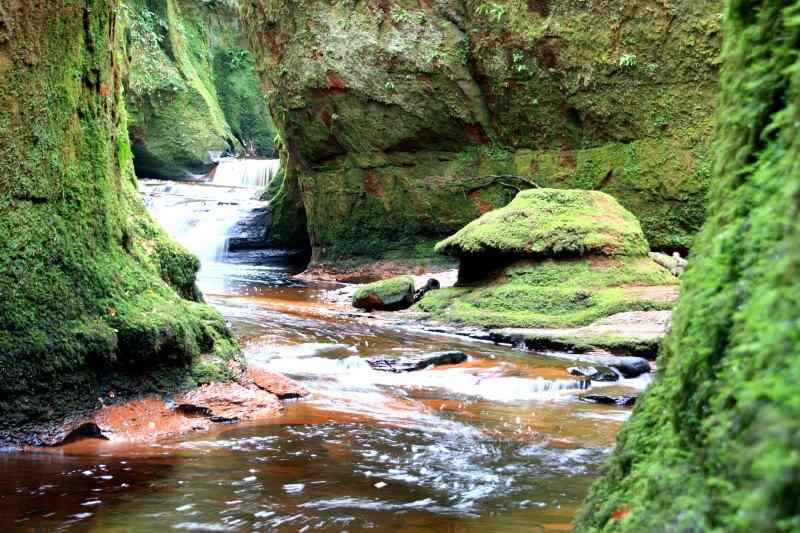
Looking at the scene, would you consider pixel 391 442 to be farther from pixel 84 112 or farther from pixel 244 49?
pixel 244 49

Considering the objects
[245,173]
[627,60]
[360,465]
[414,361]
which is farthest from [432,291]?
[245,173]

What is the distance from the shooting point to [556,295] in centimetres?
1129

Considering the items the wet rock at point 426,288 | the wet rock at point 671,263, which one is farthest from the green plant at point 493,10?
the wet rock at point 426,288

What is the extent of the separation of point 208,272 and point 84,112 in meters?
15.2

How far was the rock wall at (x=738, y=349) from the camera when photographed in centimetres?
107

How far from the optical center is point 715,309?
5.30 ft

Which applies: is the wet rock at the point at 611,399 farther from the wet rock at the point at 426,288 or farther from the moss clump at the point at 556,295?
the wet rock at the point at 426,288

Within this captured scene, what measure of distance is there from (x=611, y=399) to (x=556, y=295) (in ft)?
14.8

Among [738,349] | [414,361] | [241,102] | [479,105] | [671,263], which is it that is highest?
[241,102]

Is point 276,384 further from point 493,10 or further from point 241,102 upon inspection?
point 241,102

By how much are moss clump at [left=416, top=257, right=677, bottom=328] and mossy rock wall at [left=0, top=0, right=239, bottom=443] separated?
598 centimetres

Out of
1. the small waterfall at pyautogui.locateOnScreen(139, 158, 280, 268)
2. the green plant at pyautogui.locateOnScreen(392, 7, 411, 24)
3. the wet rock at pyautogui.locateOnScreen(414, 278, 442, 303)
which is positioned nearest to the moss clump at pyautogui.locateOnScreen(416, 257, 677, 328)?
the wet rock at pyautogui.locateOnScreen(414, 278, 442, 303)

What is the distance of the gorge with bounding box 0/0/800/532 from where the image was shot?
1.66 m

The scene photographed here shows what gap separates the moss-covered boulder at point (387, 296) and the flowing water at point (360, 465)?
16.0 feet
